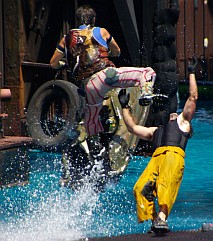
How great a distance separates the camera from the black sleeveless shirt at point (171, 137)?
8.23m

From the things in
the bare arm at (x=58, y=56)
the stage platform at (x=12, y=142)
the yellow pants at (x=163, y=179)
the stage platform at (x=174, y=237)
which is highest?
the bare arm at (x=58, y=56)

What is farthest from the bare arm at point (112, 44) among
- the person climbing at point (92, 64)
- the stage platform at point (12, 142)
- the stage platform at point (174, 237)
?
the stage platform at point (174, 237)

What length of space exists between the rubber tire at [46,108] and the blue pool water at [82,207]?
395 millimetres

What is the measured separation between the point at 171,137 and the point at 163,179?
44 cm

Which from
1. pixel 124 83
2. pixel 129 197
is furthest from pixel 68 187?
pixel 124 83

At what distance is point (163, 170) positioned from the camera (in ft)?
26.4

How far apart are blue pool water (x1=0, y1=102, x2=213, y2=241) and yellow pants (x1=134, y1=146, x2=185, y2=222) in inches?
22.9

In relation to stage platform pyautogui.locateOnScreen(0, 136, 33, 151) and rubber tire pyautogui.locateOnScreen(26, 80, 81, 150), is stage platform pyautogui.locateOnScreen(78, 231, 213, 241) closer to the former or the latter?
stage platform pyautogui.locateOnScreen(0, 136, 33, 151)

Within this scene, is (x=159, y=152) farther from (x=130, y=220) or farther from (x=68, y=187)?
(x=68, y=187)

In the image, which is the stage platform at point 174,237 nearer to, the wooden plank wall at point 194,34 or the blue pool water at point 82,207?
the blue pool water at point 82,207

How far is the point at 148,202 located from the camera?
8.05 metres

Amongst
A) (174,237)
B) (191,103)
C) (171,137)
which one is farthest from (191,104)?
(174,237)

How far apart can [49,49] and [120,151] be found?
4183 millimetres

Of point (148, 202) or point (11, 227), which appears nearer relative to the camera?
point (148, 202)
